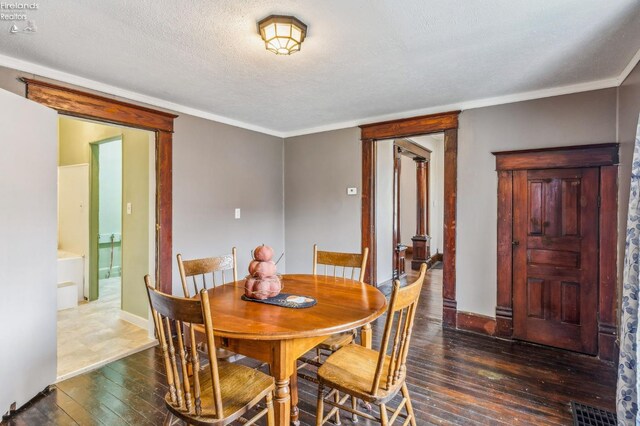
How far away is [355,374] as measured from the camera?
1.66m

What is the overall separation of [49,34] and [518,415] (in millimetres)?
3734

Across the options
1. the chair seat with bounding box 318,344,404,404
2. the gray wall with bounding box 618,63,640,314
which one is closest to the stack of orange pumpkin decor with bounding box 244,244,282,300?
the chair seat with bounding box 318,344,404,404

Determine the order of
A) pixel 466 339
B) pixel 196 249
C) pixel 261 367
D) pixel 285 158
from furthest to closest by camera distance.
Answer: pixel 285 158
pixel 196 249
pixel 466 339
pixel 261 367

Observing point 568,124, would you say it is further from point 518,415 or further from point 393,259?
point 393,259

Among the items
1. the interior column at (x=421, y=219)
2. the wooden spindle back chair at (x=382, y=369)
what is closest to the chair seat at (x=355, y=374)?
the wooden spindle back chair at (x=382, y=369)

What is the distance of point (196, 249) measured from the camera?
358 cm

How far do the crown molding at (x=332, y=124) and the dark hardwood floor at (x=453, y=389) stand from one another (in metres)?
2.32

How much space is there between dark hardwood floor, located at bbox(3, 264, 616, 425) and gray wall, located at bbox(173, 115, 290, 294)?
1.11 m

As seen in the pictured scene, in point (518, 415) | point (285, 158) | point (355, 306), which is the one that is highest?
point (285, 158)

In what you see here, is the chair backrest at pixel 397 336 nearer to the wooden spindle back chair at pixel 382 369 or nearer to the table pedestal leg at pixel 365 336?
the wooden spindle back chair at pixel 382 369

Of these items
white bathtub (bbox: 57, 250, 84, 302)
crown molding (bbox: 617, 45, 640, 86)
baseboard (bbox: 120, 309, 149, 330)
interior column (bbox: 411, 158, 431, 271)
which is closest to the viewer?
crown molding (bbox: 617, 45, 640, 86)

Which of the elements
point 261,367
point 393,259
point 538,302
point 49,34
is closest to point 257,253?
point 261,367

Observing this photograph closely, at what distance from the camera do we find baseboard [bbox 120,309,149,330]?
3.60 meters

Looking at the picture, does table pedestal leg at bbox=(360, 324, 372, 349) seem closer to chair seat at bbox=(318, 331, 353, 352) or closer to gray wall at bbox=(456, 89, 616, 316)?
chair seat at bbox=(318, 331, 353, 352)
